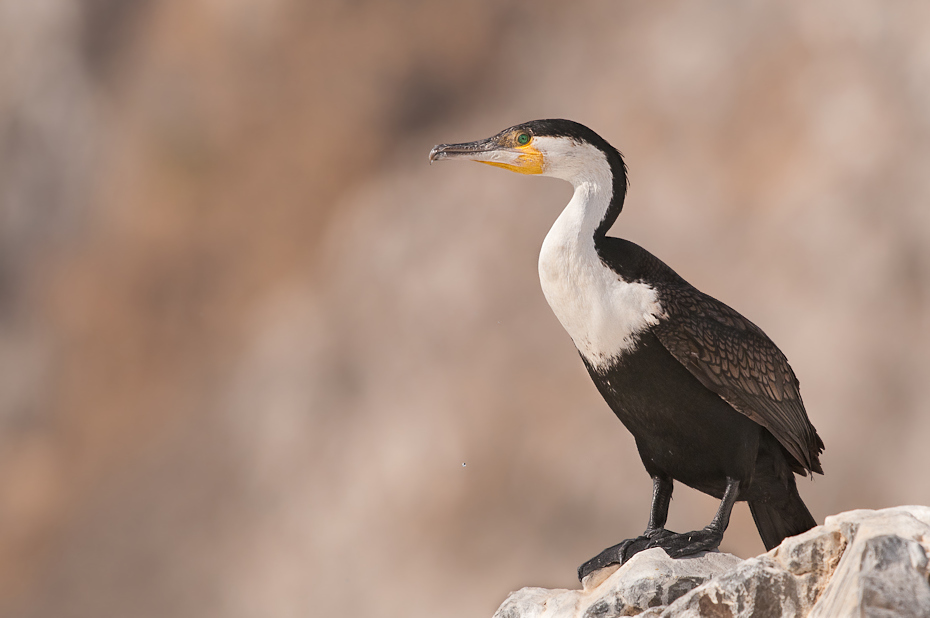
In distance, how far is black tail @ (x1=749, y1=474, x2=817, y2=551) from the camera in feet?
8.31

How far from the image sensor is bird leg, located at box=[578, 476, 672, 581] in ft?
7.75

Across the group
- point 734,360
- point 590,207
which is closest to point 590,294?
point 590,207

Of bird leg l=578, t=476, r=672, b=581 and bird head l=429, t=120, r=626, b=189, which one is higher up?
bird head l=429, t=120, r=626, b=189

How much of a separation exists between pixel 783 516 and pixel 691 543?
1.35 feet

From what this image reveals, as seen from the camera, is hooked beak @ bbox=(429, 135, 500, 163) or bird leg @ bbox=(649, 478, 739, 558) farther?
hooked beak @ bbox=(429, 135, 500, 163)

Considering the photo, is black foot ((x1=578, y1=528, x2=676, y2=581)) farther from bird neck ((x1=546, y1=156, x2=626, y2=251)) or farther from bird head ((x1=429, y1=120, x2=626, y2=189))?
bird head ((x1=429, y1=120, x2=626, y2=189))

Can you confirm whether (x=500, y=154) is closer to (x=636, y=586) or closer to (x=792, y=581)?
(x=636, y=586)

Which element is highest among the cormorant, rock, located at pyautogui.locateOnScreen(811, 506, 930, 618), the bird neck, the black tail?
the bird neck

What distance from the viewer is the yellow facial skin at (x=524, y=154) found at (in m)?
2.57

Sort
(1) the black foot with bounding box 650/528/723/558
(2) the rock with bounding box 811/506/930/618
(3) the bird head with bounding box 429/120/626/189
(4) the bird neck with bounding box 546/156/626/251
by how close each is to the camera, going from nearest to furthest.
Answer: (2) the rock with bounding box 811/506/930/618, (1) the black foot with bounding box 650/528/723/558, (4) the bird neck with bounding box 546/156/626/251, (3) the bird head with bounding box 429/120/626/189

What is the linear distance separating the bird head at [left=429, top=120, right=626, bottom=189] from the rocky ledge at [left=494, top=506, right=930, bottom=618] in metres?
1.07

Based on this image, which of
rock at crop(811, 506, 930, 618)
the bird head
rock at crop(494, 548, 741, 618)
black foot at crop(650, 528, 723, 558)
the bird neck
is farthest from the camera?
the bird head

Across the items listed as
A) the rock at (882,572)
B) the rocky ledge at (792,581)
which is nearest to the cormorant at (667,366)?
the rocky ledge at (792,581)

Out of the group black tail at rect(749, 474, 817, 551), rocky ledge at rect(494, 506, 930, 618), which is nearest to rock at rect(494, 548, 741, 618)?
rocky ledge at rect(494, 506, 930, 618)
